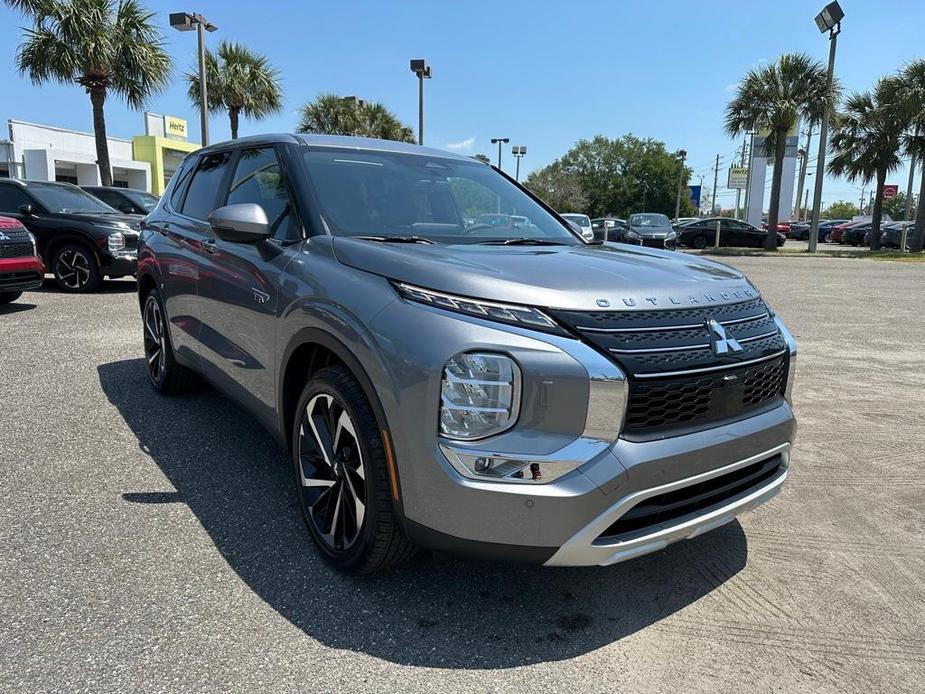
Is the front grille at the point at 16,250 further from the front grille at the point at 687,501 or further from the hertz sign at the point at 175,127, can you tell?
the hertz sign at the point at 175,127

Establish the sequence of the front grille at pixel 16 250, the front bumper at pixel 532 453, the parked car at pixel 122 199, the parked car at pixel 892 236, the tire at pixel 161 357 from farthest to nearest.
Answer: the parked car at pixel 892 236, the parked car at pixel 122 199, the front grille at pixel 16 250, the tire at pixel 161 357, the front bumper at pixel 532 453

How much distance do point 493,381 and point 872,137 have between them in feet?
115

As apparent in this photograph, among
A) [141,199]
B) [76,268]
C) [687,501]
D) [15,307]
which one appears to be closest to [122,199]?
[141,199]

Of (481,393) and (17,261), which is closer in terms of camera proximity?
(481,393)

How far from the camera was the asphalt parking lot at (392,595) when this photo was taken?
221 cm

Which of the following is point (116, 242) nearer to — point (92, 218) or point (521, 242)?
point (92, 218)

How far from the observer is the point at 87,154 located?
4066 centimetres

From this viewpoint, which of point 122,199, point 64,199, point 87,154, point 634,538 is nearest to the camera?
point 634,538

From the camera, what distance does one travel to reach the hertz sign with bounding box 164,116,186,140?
1917 inches

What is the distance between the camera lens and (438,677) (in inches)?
85.9

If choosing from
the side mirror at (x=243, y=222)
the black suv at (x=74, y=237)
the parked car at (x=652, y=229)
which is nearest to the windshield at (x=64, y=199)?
the black suv at (x=74, y=237)

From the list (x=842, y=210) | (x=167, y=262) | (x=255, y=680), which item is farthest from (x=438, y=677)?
(x=842, y=210)

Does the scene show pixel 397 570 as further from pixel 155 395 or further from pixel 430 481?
pixel 155 395

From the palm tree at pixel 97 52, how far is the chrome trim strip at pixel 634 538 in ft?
70.9
